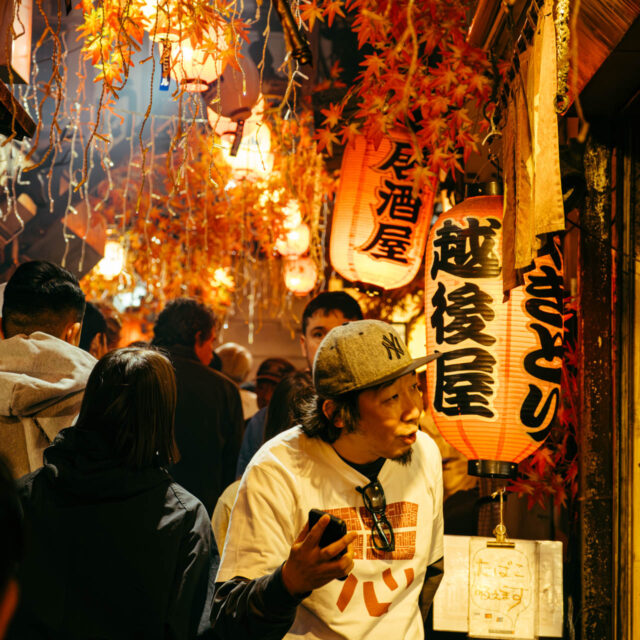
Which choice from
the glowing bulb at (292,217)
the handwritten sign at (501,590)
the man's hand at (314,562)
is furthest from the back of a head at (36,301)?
the glowing bulb at (292,217)

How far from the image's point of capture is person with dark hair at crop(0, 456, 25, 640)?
4.03 feet

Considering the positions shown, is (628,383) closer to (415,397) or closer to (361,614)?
(415,397)

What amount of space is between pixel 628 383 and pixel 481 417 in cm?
111

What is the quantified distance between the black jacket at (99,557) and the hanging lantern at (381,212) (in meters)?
4.24

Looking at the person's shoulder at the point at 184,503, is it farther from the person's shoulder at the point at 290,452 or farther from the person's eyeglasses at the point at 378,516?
the person's eyeglasses at the point at 378,516

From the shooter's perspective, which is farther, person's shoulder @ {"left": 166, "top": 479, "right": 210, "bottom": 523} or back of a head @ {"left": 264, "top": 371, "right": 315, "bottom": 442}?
back of a head @ {"left": 264, "top": 371, "right": 315, "bottom": 442}

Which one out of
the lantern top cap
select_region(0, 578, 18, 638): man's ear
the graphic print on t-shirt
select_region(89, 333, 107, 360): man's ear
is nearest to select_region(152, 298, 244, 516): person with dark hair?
select_region(89, 333, 107, 360): man's ear

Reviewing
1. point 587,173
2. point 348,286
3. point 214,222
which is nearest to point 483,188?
point 587,173

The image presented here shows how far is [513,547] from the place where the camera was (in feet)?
15.4

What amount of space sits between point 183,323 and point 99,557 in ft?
12.1

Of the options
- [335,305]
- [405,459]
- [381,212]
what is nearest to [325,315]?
[335,305]

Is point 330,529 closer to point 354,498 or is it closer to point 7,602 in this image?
point 354,498

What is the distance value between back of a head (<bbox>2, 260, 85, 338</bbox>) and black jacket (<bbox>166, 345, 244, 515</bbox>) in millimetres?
2093

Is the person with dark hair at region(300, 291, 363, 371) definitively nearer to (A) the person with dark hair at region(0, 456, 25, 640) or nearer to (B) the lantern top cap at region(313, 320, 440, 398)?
(B) the lantern top cap at region(313, 320, 440, 398)
